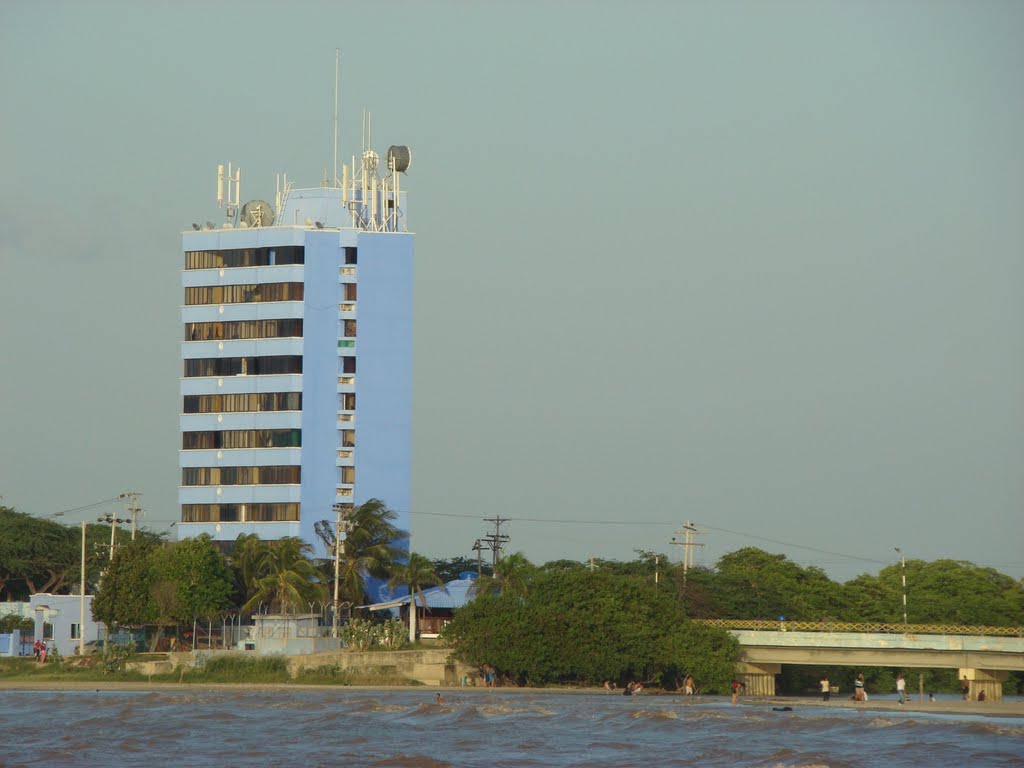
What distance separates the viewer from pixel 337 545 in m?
106

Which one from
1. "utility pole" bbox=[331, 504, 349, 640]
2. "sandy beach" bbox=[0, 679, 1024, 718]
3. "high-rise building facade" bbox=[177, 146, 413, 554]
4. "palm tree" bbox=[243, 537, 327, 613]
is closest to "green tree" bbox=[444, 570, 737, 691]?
"sandy beach" bbox=[0, 679, 1024, 718]

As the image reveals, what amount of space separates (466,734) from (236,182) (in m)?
69.9

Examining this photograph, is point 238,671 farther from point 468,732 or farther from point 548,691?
point 468,732

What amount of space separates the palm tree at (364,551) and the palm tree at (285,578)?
2153 millimetres

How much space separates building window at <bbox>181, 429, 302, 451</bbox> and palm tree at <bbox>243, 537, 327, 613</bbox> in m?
10.6

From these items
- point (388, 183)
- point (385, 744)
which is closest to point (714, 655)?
point (385, 744)

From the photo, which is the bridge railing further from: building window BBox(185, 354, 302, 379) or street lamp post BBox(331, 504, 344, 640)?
building window BBox(185, 354, 302, 379)

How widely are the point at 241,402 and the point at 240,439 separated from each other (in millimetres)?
2600

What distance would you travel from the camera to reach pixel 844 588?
4828 inches

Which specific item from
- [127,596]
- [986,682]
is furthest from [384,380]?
[986,682]

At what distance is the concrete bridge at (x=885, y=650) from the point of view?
90188 millimetres

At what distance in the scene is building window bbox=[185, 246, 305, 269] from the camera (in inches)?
4675

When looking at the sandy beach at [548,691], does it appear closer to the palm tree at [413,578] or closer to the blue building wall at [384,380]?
the palm tree at [413,578]

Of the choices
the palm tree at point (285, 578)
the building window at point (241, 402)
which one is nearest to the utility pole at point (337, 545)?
the palm tree at point (285, 578)
